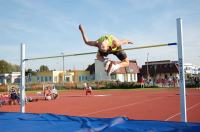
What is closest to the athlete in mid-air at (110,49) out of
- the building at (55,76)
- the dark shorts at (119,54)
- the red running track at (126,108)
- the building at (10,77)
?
the dark shorts at (119,54)

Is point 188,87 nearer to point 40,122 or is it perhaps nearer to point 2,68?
point 40,122

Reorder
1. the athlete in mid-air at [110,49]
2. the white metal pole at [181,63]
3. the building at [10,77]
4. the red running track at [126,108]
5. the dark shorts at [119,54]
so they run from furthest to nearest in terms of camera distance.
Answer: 1. the building at [10,77]
2. the red running track at [126,108]
3. the dark shorts at [119,54]
4. the athlete in mid-air at [110,49]
5. the white metal pole at [181,63]

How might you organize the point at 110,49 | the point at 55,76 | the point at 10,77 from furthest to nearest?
the point at 10,77 < the point at 55,76 < the point at 110,49

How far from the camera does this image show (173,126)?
397cm

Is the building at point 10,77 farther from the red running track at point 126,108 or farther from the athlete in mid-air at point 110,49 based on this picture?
the athlete in mid-air at point 110,49

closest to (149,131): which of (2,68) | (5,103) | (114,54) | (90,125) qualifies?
(90,125)

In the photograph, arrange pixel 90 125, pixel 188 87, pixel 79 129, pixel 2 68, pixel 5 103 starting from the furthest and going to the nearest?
pixel 2 68
pixel 188 87
pixel 5 103
pixel 90 125
pixel 79 129

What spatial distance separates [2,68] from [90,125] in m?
57.8

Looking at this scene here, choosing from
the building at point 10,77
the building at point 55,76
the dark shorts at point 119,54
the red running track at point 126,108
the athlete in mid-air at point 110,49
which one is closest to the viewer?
the athlete in mid-air at point 110,49

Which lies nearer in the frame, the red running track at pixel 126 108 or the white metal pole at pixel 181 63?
the white metal pole at pixel 181 63

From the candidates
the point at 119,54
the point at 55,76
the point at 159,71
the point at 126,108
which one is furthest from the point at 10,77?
the point at 119,54

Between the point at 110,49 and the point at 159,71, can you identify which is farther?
the point at 159,71

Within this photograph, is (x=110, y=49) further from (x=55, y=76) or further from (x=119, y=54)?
(x=55, y=76)

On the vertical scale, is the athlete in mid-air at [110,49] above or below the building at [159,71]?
below
